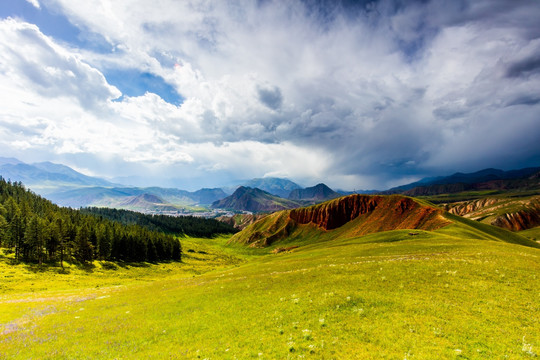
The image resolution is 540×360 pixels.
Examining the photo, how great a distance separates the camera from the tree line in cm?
8094

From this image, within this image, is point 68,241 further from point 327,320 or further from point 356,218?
point 356,218

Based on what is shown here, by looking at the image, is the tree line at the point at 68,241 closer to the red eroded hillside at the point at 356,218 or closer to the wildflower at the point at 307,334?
the red eroded hillside at the point at 356,218

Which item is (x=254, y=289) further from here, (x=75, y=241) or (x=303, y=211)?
(x=303, y=211)

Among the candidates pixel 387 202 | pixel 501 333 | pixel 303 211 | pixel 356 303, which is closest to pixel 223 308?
pixel 356 303

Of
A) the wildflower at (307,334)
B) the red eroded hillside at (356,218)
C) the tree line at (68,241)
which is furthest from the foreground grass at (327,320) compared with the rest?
the red eroded hillside at (356,218)

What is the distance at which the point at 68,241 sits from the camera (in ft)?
301

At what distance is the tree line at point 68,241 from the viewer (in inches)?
3187

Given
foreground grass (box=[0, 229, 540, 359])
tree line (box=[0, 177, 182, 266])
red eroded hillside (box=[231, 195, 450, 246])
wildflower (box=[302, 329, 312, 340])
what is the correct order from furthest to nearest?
red eroded hillside (box=[231, 195, 450, 246]) < tree line (box=[0, 177, 182, 266]) < wildflower (box=[302, 329, 312, 340]) < foreground grass (box=[0, 229, 540, 359])

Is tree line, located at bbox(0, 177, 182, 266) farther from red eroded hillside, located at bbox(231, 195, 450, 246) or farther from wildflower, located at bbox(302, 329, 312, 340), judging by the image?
wildflower, located at bbox(302, 329, 312, 340)

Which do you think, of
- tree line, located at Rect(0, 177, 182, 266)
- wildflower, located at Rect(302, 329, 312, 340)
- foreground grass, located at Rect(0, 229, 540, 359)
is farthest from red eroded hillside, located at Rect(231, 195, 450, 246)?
wildflower, located at Rect(302, 329, 312, 340)

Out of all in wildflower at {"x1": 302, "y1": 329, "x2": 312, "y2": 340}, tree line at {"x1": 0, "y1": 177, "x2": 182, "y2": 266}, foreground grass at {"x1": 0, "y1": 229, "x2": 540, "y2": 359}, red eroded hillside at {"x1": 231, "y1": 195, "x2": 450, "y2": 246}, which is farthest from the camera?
red eroded hillside at {"x1": 231, "y1": 195, "x2": 450, "y2": 246}

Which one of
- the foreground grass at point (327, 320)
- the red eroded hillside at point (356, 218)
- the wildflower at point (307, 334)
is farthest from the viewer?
the red eroded hillside at point (356, 218)

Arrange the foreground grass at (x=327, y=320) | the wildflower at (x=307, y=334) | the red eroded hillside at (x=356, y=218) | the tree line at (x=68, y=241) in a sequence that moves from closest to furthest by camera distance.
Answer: the foreground grass at (x=327, y=320) < the wildflower at (x=307, y=334) < the tree line at (x=68, y=241) < the red eroded hillside at (x=356, y=218)

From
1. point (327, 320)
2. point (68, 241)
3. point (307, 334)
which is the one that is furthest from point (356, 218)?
point (68, 241)
